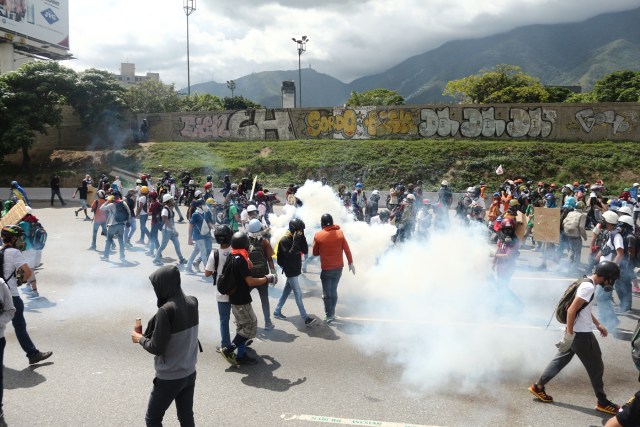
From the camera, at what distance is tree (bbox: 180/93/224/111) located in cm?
5259

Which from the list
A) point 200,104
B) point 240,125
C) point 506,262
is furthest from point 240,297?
point 200,104

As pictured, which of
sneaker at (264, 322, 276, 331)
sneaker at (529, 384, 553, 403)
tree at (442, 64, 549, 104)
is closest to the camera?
sneaker at (529, 384, 553, 403)

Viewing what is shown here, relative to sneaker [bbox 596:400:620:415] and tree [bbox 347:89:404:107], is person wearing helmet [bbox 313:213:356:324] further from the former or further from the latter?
tree [bbox 347:89:404:107]

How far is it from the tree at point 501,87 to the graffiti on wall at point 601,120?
18941mm

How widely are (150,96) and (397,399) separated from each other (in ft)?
152

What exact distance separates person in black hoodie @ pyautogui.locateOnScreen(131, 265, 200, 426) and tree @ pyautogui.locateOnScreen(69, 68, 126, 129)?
3453cm

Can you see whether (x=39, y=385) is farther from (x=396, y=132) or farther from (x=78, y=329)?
(x=396, y=132)

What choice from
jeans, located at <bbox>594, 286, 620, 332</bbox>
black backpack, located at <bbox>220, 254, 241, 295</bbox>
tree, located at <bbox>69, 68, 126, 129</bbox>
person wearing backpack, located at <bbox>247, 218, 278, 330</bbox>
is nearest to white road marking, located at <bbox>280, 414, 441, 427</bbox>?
black backpack, located at <bbox>220, 254, 241, 295</bbox>

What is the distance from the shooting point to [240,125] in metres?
36.0

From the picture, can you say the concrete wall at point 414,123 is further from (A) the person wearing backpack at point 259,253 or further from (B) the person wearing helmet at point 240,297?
(B) the person wearing helmet at point 240,297

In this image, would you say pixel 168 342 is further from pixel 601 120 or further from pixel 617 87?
pixel 617 87

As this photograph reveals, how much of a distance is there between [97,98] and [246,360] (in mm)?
33722

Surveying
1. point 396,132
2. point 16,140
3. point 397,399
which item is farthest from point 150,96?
point 397,399

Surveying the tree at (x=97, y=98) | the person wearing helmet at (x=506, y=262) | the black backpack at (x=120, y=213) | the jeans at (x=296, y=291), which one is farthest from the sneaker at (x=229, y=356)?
the tree at (x=97, y=98)
